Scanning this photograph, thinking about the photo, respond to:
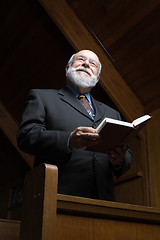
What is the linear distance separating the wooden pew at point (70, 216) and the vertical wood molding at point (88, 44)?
6.95 feet

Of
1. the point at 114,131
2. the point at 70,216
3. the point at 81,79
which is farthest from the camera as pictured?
the point at 81,79

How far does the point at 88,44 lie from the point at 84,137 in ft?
6.61

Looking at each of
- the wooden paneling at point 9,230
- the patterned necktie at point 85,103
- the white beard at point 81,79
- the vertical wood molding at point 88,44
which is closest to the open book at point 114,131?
the patterned necktie at point 85,103

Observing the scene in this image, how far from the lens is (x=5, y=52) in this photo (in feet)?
13.9

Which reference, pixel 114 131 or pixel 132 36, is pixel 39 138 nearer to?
pixel 114 131

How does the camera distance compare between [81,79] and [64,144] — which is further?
[81,79]

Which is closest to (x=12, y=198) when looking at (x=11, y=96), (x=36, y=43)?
(x=11, y=96)

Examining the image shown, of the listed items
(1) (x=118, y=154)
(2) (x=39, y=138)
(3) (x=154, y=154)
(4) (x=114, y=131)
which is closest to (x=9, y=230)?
(2) (x=39, y=138)

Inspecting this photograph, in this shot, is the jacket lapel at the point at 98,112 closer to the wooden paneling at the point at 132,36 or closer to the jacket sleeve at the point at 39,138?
the jacket sleeve at the point at 39,138

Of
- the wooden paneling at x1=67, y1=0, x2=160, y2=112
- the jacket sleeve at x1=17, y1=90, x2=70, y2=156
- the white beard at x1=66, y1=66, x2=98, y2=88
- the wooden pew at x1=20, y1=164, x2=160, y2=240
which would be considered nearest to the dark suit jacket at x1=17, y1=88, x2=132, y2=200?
the jacket sleeve at x1=17, y1=90, x2=70, y2=156

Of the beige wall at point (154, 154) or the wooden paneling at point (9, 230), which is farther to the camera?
the beige wall at point (154, 154)

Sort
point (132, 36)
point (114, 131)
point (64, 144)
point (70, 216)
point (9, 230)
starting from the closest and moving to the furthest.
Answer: point (70, 216) < point (114, 131) < point (64, 144) < point (9, 230) < point (132, 36)

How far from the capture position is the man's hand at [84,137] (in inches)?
56.7

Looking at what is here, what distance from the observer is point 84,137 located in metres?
1.45
